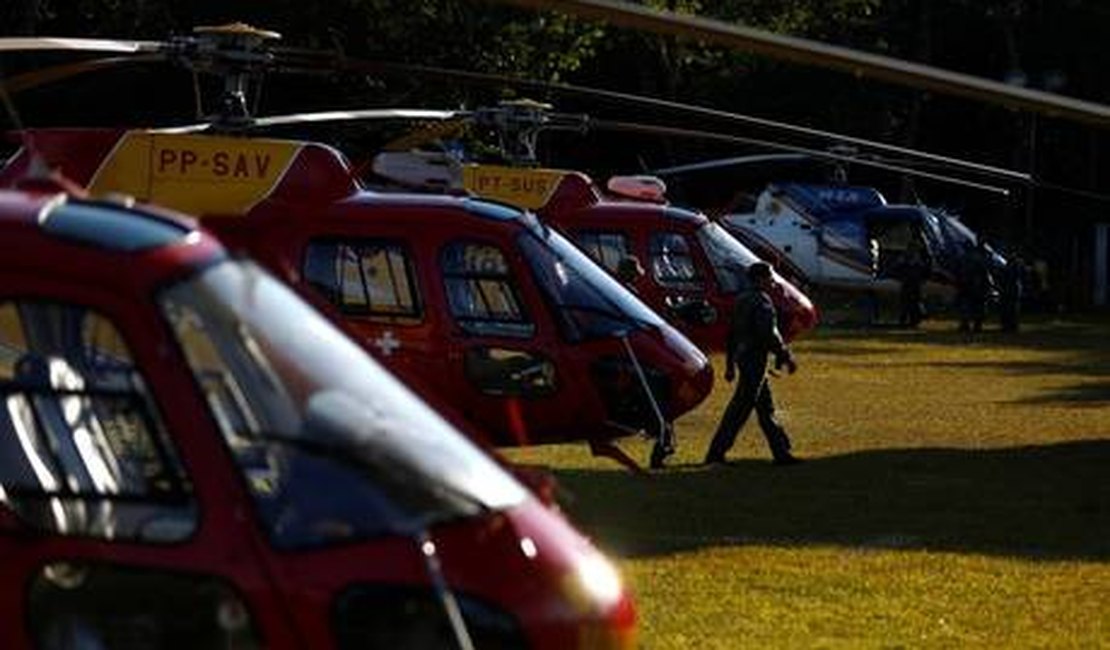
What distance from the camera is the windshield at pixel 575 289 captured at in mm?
15266

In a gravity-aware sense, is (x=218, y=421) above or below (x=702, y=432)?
above

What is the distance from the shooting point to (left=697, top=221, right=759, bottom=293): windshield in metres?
26.9

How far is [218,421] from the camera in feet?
16.7

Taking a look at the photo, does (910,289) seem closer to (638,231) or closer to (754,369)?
(638,231)

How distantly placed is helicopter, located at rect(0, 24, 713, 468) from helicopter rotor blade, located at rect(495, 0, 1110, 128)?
28.6 feet

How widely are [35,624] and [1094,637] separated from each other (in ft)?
22.1

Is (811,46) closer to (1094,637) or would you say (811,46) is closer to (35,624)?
(35,624)

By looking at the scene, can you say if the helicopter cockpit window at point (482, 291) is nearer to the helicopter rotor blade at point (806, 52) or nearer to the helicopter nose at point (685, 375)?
the helicopter nose at point (685, 375)

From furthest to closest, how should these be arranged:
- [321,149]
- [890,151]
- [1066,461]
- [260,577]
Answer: [1066,461], [321,149], [890,151], [260,577]

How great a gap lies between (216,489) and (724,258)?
2233 cm

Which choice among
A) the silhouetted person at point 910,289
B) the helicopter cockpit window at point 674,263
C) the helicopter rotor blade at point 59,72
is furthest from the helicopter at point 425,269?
the silhouetted person at point 910,289

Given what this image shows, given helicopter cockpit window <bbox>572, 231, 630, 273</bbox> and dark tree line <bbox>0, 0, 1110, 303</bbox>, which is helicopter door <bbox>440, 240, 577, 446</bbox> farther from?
dark tree line <bbox>0, 0, 1110, 303</bbox>

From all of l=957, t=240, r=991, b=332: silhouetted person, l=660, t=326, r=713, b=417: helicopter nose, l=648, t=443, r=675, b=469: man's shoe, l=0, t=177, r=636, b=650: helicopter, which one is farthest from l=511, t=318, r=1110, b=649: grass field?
l=957, t=240, r=991, b=332: silhouetted person

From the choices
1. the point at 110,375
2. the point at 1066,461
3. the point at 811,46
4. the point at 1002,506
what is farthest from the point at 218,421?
the point at 1066,461
